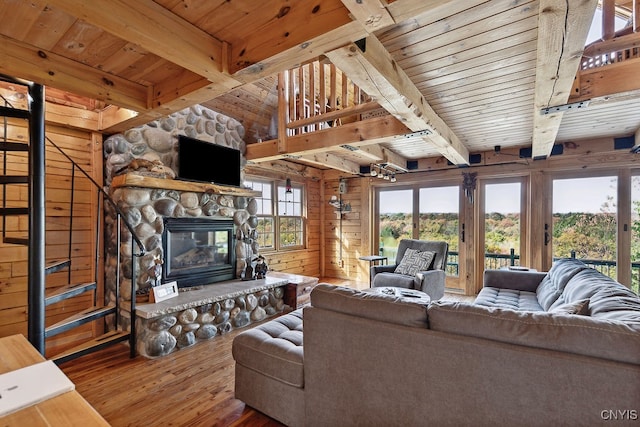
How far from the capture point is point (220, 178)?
3959 mm

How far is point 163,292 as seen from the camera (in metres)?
3.14

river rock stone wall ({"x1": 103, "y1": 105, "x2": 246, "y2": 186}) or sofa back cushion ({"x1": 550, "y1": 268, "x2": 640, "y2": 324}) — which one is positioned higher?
river rock stone wall ({"x1": 103, "y1": 105, "x2": 246, "y2": 186})

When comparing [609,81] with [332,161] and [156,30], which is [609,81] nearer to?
[156,30]

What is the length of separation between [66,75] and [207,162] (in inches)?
69.0

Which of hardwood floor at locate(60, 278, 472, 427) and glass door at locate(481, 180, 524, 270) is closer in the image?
hardwood floor at locate(60, 278, 472, 427)

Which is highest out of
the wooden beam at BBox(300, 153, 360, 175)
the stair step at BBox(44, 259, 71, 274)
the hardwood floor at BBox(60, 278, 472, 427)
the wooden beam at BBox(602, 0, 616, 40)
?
the wooden beam at BBox(602, 0, 616, 40)

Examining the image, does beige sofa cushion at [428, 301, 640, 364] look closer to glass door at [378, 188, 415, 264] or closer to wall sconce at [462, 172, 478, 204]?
wall sconce at [462, 172, 478, 204]

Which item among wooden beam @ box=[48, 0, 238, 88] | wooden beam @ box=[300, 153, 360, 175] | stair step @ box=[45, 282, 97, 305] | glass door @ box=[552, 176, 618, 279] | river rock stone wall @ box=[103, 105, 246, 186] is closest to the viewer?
wooden beam @ box=[48, 0, 238, 88]

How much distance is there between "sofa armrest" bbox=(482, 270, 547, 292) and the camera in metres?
3.57

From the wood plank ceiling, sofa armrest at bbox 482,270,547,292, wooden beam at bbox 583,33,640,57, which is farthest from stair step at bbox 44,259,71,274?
sofa armrest at bbox 482,270,547,292

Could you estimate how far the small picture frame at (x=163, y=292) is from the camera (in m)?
3.06

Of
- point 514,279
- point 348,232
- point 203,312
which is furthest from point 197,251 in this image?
point 514,279

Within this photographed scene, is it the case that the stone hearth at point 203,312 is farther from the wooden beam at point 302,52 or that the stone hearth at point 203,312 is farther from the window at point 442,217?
the window at point 442,217

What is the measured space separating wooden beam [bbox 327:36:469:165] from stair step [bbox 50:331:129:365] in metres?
2.92
